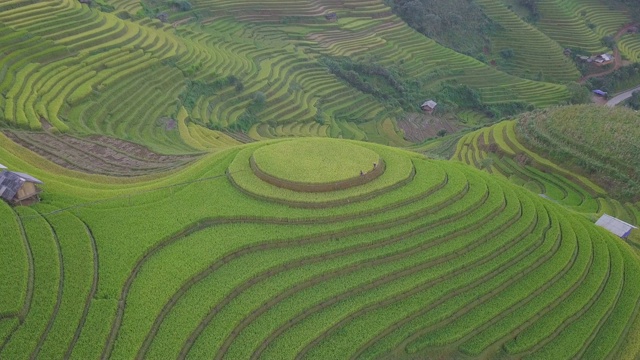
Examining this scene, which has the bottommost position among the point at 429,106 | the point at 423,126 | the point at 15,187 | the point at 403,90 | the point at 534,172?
the point at 423,126

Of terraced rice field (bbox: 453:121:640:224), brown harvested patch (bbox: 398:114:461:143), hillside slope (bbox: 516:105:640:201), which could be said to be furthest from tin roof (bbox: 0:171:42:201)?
brown harvested patch (bbox: 398:114:461:143)

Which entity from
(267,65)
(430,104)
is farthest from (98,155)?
(430,104)

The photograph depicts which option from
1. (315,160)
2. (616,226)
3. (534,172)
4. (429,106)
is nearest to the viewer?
(315,160)

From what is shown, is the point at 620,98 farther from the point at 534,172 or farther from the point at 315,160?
the point at 315,160

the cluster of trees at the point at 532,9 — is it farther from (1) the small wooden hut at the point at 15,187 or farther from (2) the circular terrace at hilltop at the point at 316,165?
(1) the small wooden hut at the point at 15,187

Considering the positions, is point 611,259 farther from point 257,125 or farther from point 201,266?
point 257,125

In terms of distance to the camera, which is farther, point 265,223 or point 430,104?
point 430,104

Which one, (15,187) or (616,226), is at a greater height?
(15,187)
